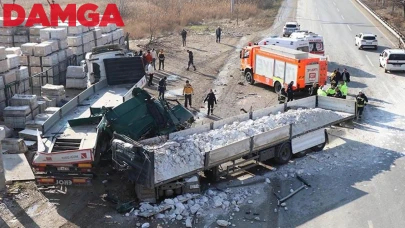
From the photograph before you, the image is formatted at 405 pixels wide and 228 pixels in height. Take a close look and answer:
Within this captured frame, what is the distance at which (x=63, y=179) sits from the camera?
1362cm

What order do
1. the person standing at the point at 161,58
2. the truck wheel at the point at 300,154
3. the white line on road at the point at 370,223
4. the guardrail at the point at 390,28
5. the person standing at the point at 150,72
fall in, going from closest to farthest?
the white line on road at the point at 370,223, the truck wheel at the point at 300,154, the person standing at the point at 150,72, the person standing at the point at 161,58, the guardrail at the point at 390,28

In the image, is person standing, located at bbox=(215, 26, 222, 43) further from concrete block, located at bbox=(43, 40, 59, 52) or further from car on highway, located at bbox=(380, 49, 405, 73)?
concrete block, located at bbox=(43, 40, 59, 52)

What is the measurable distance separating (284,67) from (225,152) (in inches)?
429

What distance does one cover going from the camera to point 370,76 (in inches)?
1105

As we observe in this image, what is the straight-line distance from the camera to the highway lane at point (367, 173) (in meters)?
12.6

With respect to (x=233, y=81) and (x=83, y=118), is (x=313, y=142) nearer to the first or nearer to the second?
(x=83, y=118)

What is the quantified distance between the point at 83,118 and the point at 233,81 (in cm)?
1344

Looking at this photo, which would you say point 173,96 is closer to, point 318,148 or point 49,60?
point 49,60

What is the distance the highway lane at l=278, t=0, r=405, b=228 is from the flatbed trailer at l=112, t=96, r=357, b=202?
4.02 feet

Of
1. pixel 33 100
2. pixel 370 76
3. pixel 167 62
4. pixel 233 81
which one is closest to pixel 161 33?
pixel 167 62

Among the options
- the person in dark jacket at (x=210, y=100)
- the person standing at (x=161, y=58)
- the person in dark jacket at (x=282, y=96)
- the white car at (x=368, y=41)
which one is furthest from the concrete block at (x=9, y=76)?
the white car at (x=368, y=41)

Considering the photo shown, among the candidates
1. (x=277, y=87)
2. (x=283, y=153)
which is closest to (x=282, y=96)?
(x=277, y=87)

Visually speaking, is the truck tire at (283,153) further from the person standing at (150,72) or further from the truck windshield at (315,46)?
the truck windshield at (315,46)

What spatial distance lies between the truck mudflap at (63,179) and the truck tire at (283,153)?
5.76 meters
